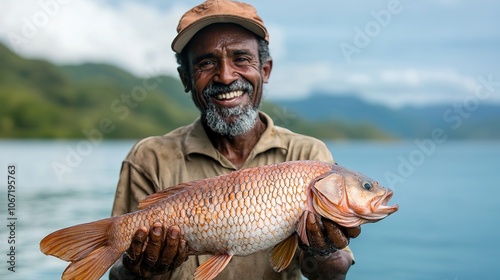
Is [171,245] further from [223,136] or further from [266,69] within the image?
[266,69]

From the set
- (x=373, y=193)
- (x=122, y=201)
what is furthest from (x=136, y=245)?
(x=373, y=193)

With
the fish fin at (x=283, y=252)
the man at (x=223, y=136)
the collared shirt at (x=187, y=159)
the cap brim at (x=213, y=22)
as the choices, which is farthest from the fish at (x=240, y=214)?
the cap brim at (x=213, y=22)

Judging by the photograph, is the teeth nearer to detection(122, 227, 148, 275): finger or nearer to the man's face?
the man's face

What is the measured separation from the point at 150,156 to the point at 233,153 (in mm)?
536

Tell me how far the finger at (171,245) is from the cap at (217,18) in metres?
1.39

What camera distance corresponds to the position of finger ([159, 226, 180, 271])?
3377 mm

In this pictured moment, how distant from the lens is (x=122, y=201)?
4.31 meters

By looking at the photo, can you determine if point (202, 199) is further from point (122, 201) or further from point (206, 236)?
point (122, 201)

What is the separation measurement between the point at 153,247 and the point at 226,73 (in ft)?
4.00

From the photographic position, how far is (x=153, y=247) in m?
3.42

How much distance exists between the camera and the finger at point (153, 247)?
11.1 ft

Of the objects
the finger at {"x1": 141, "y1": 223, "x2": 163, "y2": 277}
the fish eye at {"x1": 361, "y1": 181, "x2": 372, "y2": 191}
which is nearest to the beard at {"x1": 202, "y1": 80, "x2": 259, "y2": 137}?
the finger at {"x1": 141, "y1": 223, "x2": 163, "y2": 277}

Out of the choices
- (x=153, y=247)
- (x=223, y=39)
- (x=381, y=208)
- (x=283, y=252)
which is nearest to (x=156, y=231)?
(x=153, y=247)

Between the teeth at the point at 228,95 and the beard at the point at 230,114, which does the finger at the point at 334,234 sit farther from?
the teeth at the point at 228,95
